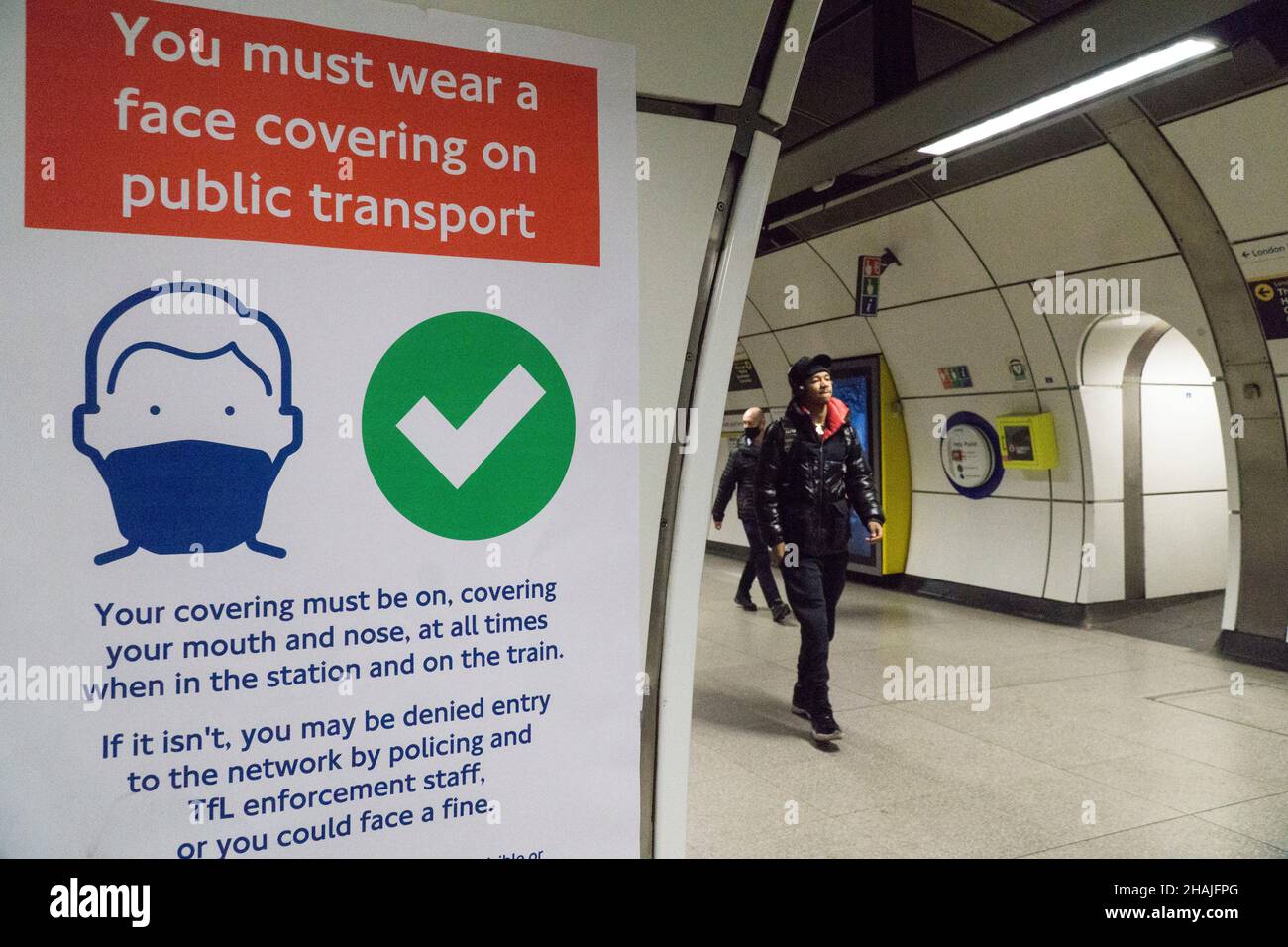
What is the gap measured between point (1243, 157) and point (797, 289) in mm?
5503

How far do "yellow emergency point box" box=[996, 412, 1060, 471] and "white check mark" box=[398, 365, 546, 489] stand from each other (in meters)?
7.62

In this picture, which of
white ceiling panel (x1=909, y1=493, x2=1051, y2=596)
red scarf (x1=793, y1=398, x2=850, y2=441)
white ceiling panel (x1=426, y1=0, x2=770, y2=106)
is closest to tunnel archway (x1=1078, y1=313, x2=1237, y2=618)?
white ceiling panel (x1=909, y1=493, x2=1051, y2=596)

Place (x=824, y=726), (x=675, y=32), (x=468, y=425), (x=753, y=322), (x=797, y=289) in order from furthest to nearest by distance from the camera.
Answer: (x=753, y=322) < (x=797, y=289) < (x=824, y=726) < (x=675, y=32) < (x=468, y=425)

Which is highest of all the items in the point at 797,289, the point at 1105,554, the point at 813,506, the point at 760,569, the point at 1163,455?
the point at 797,289

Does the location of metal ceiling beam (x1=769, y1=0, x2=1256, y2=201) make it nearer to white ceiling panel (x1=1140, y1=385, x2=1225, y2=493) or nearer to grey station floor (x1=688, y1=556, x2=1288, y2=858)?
grey station floor (x1=688, y1=556, x2=1288, y2=858)

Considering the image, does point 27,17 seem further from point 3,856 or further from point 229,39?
point 3,856

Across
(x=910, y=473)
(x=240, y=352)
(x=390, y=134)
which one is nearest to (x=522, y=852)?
(x=240, y=352)

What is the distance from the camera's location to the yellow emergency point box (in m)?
8.17

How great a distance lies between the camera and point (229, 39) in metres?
1.32

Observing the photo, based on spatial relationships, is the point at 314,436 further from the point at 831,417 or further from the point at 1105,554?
the point at 1105,554

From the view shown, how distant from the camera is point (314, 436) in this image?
1368mm

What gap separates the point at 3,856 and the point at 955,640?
7.03 meters

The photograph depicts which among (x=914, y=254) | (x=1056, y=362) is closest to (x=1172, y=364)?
(x=1056, y=362)

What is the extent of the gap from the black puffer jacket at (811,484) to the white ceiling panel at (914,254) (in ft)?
12.5
